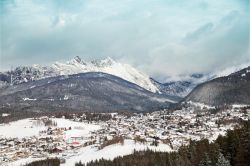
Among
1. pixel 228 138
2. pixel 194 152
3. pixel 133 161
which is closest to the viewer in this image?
pixel 228 138

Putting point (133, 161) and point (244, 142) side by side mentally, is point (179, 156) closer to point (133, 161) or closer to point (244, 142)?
point (133, 161)

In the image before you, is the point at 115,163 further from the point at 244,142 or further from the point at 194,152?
the point at 244,142

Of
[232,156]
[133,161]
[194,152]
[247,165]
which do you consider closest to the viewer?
[247,165]

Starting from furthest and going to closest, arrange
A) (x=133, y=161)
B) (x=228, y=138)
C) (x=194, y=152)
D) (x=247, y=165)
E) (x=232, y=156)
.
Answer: (x=133, y=161)
(x=194, y=152)
(x=228, y=138)
(x=232, y=156)
(x=247, y=165)

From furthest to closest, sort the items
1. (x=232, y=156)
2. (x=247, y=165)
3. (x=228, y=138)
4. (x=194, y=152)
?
1. (x=194, y=152)
2. (x=228, y=138)
3. (x=232, y=156)
4. (x=247, y=165)

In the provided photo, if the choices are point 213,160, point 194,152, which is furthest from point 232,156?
point 194,152

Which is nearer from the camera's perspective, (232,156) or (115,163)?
(232,156)

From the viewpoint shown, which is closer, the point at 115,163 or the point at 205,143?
the point at 205,143

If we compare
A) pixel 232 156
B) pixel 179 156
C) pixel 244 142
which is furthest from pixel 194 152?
pixel 244 142
